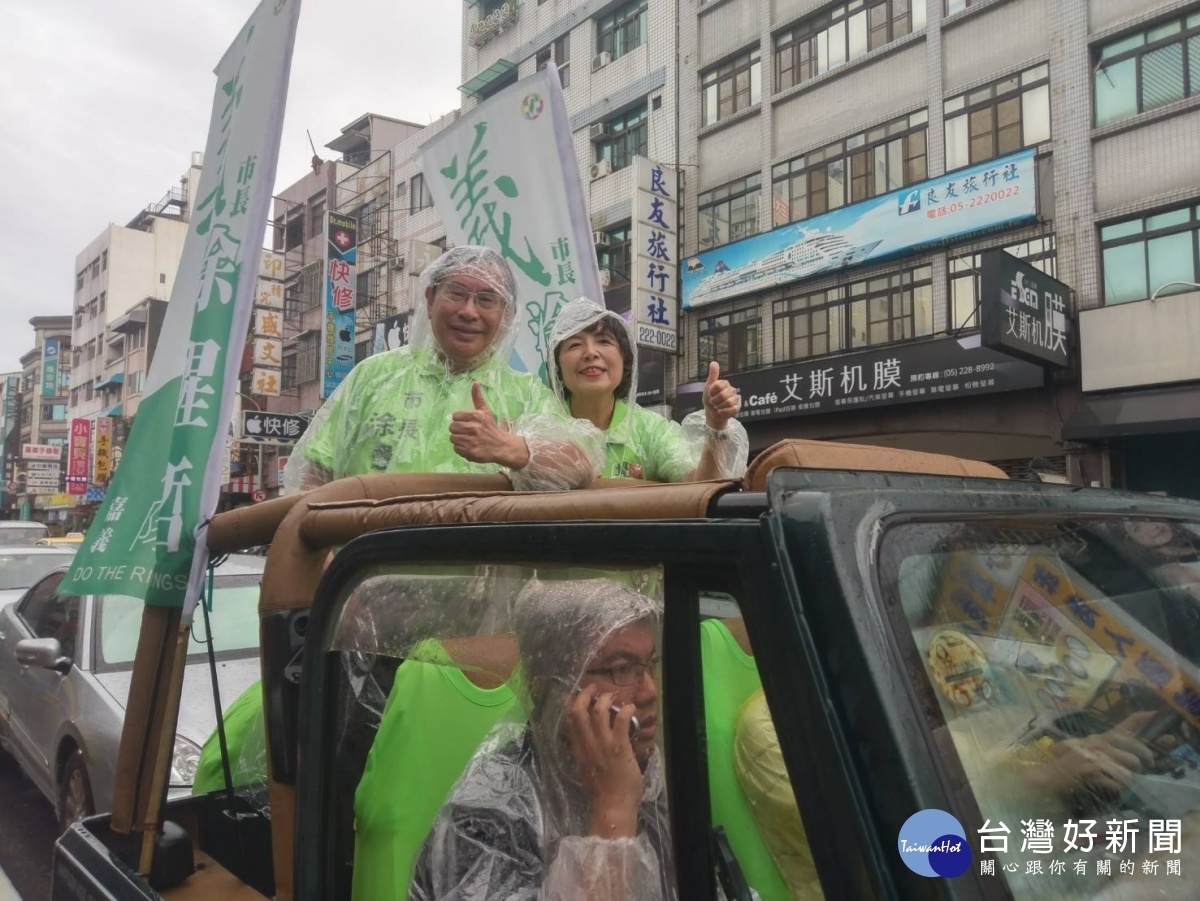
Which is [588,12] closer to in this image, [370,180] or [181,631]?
[370,180]

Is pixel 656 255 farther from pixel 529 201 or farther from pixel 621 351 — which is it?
pixel 621 351

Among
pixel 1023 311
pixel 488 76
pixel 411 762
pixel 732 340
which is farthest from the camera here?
pixel 488 76

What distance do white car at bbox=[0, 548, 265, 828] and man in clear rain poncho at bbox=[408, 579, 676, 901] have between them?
227cm

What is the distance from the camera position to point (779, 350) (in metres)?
14.2

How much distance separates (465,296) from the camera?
2.39 meters

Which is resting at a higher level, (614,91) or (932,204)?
(614,91)

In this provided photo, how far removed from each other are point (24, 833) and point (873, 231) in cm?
1196

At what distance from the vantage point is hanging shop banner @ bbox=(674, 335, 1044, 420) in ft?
36.9

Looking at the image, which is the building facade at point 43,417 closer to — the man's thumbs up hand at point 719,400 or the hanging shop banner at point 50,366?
the hanging shop banner at point 50,366

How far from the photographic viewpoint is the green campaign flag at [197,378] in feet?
5.86

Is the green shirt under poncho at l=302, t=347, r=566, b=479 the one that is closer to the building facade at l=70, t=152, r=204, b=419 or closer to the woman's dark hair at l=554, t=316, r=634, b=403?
the woman's dark hair at l=554, t=316, r=634, b=403

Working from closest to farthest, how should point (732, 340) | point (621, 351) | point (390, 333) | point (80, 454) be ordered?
1. point (621, 351)
2. point (732, 340)
3. point (390, 333)
4. point (80, 454)

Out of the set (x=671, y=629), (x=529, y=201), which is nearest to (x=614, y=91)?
(x=529, y=201)

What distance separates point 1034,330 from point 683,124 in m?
8.32
